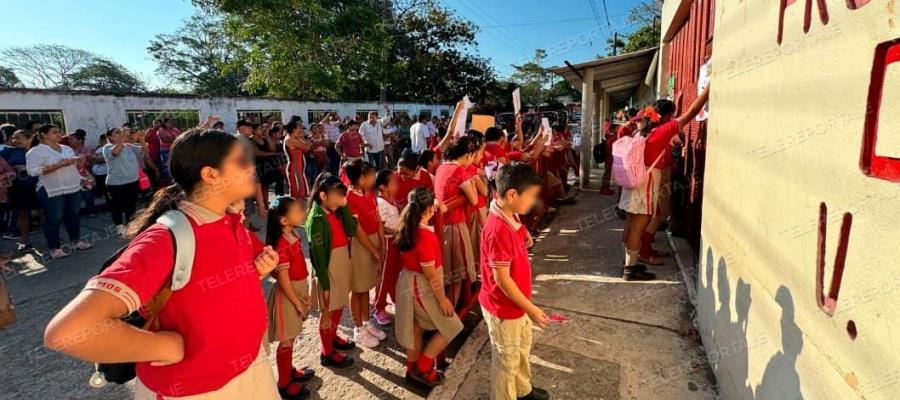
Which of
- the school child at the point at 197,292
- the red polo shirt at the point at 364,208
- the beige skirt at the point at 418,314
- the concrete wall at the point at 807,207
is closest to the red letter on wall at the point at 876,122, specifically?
the concrete wall at the point at 807,207

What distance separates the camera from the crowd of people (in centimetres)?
116

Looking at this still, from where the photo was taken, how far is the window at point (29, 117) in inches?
325

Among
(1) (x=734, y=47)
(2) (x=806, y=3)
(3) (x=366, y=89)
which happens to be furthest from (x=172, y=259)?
(3) (x=366, y=89)

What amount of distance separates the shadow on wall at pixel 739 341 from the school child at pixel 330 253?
229 cm

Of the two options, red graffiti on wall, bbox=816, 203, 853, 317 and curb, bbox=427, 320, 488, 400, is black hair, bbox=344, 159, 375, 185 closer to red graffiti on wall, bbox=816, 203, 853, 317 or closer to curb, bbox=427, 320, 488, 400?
curb, bbox=427, 320, 488, 400

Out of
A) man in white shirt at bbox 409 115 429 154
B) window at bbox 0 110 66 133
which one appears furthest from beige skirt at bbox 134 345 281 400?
window at bbox 0 110 66 133

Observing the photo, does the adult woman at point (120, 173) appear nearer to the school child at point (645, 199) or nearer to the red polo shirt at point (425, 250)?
the red polo shirt at point (425, 250)

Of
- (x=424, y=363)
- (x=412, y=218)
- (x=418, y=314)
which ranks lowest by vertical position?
(x=424, y=363)

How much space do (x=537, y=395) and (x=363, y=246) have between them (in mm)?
1547

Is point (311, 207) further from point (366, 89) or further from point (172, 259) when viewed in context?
point (366, 89)

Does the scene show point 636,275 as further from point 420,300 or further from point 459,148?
point 420,300

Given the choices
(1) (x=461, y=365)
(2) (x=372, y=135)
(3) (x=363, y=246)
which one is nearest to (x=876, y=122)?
(1) (x=461, y=365)

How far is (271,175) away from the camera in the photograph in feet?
25.6

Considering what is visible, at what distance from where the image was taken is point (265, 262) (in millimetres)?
1555
